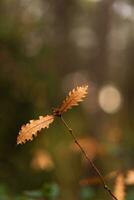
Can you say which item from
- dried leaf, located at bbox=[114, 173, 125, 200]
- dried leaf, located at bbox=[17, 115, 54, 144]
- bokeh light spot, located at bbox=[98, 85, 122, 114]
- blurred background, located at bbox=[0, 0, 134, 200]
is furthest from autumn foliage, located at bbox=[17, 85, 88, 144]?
bokeh light spot, located at bbox=[98, 85, 122, 114]

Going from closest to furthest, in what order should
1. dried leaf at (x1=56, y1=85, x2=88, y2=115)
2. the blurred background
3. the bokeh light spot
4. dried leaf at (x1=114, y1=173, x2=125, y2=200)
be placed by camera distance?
dried leaf at (x1=56, y1=85, x2=88, y2=115)
dried leaf at (x1=114, y1=173, x2=125, y2=200)
the blurred background
the bokeh light spot

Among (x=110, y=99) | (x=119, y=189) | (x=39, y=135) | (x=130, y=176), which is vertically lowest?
(x=119, y=189)

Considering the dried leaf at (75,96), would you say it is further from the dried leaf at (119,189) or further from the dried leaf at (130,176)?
the dried leaf at (130,176)

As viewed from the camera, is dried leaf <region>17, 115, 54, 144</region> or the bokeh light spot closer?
dried leaf <region>17, 115, 54, 144</region>

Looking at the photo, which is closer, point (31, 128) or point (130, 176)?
point (31, 128)

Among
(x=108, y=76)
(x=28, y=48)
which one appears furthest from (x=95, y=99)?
(x=28, y=48)

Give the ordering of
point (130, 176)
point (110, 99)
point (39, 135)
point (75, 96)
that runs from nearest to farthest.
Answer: point (75, 96) < point (130, 176) < point (39, 135) < point (110, 99)

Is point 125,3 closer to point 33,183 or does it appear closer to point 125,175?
point 33,183

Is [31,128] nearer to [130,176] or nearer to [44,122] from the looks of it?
[44,122]

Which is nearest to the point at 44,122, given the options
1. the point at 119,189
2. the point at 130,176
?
the point at 119,189

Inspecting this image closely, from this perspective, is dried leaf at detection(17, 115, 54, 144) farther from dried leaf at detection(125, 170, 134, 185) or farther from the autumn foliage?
dried leaf at detection(125, 170, 134, 185)

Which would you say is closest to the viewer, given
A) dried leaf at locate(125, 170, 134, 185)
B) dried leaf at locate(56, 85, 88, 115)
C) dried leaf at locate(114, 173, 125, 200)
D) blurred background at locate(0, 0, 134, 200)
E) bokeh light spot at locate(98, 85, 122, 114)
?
dried leaf at locate(56, 85, 88, 115)
